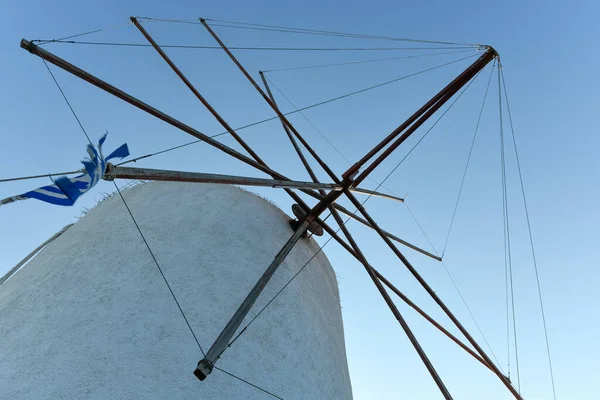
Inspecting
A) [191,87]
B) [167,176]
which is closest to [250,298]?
[167,176]

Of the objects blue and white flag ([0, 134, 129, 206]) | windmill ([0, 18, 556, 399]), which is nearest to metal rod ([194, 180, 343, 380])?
windmill ([0, 18, 556, 399])

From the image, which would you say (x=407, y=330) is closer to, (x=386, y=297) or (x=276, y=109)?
(x=386, y=297)

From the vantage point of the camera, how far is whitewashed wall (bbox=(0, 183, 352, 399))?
13.6 feet

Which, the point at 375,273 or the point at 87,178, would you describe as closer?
the point at 87,178

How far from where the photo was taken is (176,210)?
6.02m

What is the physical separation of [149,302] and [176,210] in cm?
152

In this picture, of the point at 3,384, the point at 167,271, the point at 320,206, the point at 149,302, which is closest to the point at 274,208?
the point at 320,206

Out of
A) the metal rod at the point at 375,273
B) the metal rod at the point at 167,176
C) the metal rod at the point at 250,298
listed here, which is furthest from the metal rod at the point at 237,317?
the metal rod at the point at 167,176

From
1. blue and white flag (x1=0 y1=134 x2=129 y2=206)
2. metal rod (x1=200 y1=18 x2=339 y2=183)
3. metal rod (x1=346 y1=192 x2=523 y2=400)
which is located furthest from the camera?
metal rod (x1=200 y1=18 x2=339 y2=183)

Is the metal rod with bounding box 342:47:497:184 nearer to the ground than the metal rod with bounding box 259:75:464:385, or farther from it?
farther from it

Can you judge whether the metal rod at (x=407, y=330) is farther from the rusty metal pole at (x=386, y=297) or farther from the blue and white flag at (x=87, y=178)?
the blue and white flag at (x=87, y=178)

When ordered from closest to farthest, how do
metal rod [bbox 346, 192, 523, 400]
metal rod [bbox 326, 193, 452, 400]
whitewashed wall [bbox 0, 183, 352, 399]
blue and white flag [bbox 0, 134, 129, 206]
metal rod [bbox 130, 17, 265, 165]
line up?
1. blue and white flag [bbox 0, 134, 129, 206]
2. whitewashed wall [bbox 0, 183, 352, 399]
3. metal rod [bbox 326, 193, 452, 400]
4. metal rod [bbox 346, 192, 523, 400]
5. metal rod [bbox 130, 17, 265, 165]

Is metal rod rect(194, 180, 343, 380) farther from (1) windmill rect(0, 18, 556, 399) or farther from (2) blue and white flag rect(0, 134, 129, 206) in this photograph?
(2) blue and white flag rect(0, 134, 129, 206)

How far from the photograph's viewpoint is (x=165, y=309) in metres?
4.73
